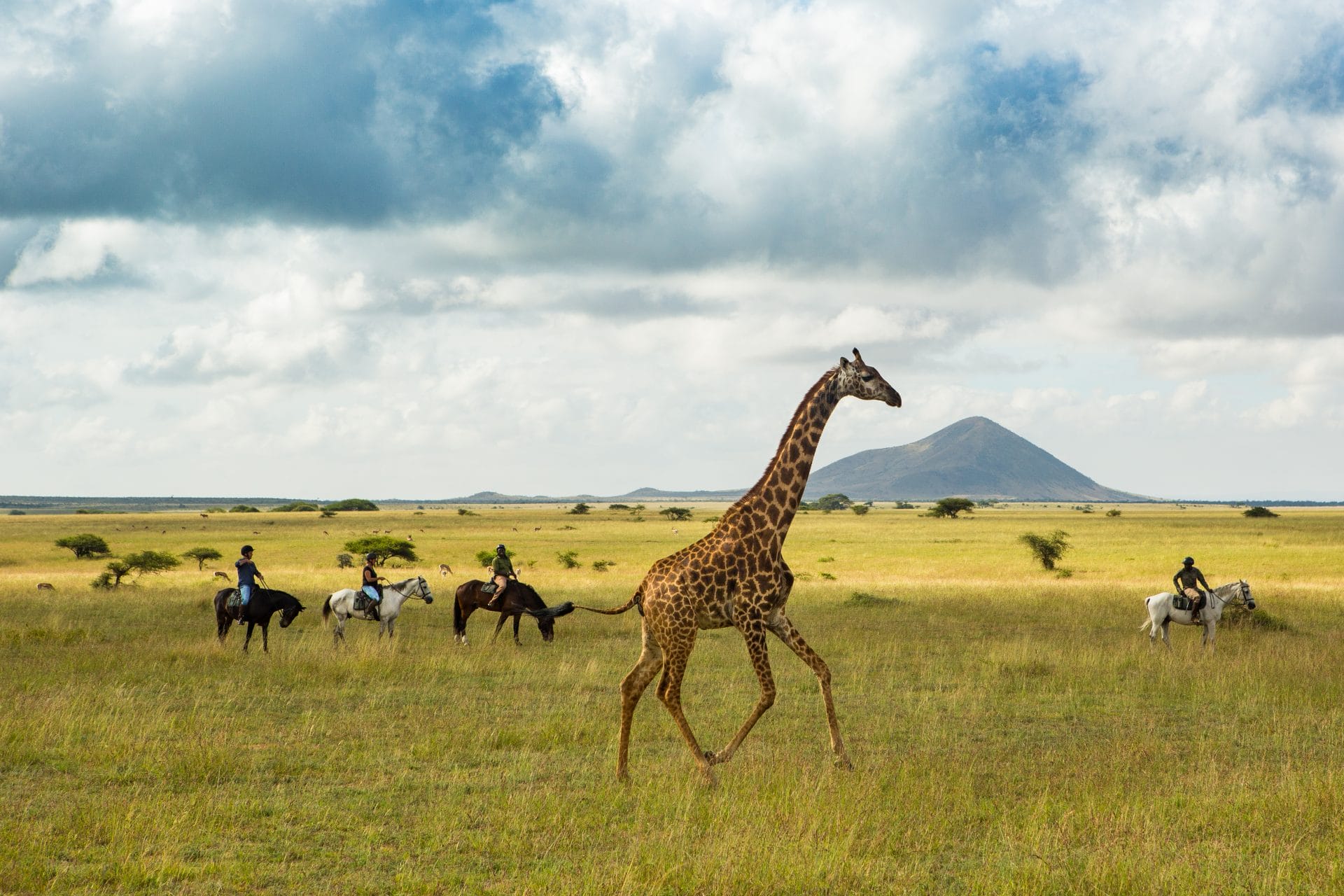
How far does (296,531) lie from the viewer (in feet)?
263

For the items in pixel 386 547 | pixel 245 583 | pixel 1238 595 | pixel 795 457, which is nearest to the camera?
pixel 795 457

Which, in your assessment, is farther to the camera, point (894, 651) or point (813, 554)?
point (813, 554)

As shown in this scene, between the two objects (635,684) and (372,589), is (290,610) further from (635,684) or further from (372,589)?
(635,684)

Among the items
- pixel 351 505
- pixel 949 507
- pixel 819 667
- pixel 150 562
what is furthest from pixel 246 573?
pixel 351 505

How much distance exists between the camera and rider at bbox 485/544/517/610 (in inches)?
786

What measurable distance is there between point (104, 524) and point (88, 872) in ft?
341

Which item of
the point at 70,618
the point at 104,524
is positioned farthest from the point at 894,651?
the point at 104,524

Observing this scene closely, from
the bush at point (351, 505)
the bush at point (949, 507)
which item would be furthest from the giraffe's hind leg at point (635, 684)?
the bush at point (351, 505)

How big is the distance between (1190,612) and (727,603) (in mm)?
12468

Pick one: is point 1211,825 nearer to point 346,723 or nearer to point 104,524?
point 346,723

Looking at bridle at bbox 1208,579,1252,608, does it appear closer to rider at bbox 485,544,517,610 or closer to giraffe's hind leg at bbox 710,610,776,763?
giraffe's hind leg at bbox 710,610,776,763

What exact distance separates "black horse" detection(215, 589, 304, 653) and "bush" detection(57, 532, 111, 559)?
127 feet

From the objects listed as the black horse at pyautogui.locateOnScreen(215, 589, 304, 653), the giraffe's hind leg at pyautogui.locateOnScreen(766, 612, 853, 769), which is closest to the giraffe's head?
the giraffe's hind leg at pyautogui.locateOnScreen(766, 612, 853, 769)

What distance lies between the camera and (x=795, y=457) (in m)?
10.4
